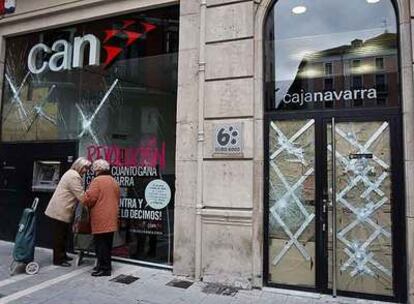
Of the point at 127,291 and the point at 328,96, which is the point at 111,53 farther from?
the point at 127,291

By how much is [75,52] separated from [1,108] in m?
2.18

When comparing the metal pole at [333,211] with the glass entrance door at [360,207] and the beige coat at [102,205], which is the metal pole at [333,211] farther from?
the beige coat at [102,205]

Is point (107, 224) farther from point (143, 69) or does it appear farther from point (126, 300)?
point (143, 69)

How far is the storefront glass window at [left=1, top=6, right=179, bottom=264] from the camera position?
22.6ft

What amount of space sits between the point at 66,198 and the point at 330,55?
4.51m

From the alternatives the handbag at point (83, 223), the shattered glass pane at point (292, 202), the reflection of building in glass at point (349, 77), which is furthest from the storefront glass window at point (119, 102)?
the reflection of building in glass at point (349, 77)

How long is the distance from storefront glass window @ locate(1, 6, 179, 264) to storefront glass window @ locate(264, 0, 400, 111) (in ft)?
5.77

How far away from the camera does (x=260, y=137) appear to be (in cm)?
603

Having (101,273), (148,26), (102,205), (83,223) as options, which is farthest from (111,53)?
(101,273)

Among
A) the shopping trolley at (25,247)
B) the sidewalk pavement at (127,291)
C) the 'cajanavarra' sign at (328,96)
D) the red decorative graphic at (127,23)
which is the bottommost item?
the sidewalk pavement at (127,291)

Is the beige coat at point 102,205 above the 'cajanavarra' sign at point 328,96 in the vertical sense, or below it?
below

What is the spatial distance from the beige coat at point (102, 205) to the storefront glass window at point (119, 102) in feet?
2.49

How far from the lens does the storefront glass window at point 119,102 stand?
6898 mm

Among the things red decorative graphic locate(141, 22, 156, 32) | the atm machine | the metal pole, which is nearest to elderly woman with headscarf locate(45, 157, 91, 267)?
the atm machine
